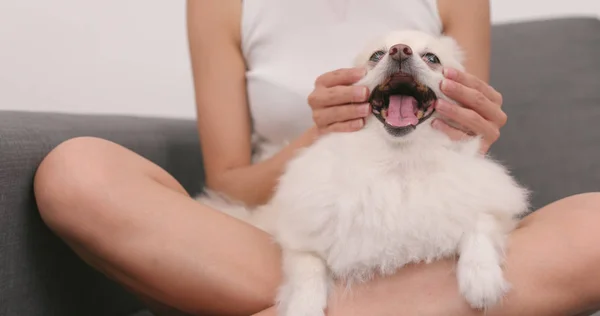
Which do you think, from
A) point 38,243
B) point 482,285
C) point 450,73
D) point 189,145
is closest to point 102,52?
point 189,145

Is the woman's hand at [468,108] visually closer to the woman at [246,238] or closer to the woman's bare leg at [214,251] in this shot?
the woman at [246,238]

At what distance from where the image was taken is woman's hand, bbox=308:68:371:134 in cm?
71

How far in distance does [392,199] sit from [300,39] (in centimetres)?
48

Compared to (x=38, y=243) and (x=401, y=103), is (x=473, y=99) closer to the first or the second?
(x=401, y=103)

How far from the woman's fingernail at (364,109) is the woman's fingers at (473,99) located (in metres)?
0.10

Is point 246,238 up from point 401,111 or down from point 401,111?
down

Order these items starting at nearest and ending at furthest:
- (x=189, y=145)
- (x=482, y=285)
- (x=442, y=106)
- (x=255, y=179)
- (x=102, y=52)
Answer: (x=482, y=285) → (x=442, y=106) → (x=255, y=179) → (x=189, y=145) → (x=102, y=52)

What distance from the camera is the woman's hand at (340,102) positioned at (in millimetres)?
714

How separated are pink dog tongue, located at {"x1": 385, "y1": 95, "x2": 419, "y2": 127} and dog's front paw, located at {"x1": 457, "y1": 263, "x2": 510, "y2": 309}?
0.62 ft

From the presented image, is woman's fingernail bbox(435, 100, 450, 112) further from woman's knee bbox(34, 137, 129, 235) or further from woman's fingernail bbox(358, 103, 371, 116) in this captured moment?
woman's knee bbox(34, 137, 129, 235)

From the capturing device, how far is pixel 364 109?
2.32 ft

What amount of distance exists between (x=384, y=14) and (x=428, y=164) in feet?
1.54

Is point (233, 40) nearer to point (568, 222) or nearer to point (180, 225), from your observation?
point (180, 225)

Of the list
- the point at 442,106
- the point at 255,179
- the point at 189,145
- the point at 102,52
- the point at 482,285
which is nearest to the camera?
the point at 482,285
